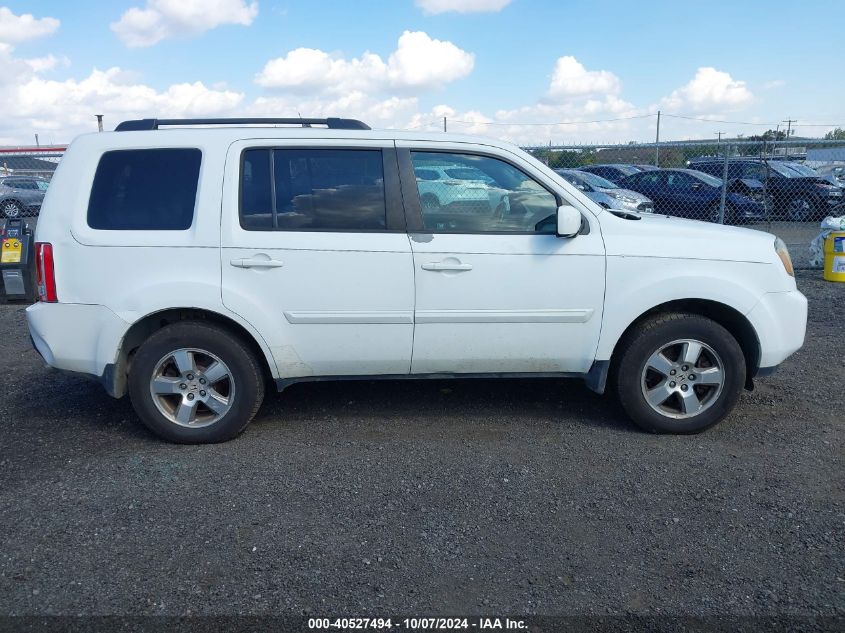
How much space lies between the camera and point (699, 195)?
16453 millimetres

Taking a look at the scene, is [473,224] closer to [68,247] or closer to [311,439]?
[311,439]

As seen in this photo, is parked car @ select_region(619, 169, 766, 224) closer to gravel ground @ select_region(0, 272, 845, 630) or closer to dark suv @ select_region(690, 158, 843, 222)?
dark suv @ select_region(690, 158, 843, 222)

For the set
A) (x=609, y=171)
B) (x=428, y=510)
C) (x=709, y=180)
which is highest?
(x=609, y=171)

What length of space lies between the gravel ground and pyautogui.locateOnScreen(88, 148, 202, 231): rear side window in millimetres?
1389

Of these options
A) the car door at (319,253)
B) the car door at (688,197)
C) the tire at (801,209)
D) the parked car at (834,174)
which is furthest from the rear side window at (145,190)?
the parked car at (834,174)

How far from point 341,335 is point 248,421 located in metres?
0.81

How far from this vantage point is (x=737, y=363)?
4.64 metres

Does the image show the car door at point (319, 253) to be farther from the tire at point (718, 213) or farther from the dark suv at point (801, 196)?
the dark suv at point (801, 196)

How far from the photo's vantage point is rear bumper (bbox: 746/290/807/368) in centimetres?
463

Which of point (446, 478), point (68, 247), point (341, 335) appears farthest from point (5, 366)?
point (446, 478)

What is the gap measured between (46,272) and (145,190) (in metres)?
0.75

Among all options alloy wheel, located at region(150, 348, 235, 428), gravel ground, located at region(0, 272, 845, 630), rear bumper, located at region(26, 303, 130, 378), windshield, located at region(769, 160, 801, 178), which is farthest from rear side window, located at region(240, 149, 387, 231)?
windshield, located at region(769, 160, 801, 178)

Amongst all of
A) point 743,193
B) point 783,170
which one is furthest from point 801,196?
point 743,193

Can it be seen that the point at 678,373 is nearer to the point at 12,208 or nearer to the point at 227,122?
the point at 227,122
